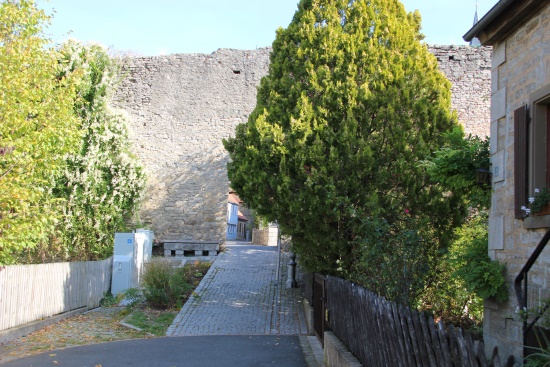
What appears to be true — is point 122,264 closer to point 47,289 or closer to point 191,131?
point 47,289

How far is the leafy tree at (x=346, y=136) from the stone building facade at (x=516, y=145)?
137 inches

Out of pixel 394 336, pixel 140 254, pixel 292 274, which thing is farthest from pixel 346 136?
pixel 140 254

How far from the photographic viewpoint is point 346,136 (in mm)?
10391

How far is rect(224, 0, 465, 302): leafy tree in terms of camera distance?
1035 centimetres

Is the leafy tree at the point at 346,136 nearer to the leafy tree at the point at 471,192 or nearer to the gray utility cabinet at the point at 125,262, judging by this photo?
the leafy tree at the point at 471,192

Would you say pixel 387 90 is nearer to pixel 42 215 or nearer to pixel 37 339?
pixel 42 215

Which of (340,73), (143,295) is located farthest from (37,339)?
(340,73)

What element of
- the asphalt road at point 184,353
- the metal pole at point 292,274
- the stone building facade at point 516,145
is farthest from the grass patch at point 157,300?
the stone building facade at point 516,145

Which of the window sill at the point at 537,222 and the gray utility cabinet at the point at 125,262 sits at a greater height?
Answer: the window sill at the point at 537,222

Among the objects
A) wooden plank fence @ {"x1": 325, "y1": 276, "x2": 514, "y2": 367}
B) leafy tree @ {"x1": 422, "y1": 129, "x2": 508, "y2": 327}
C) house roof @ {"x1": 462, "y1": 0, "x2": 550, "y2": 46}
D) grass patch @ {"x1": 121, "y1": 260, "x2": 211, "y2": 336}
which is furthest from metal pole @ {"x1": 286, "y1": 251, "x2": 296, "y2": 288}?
house roof @ {"x1": 462, "y1": 0, "x2": 550, "y2": 46}

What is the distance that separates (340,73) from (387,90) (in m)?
0.96

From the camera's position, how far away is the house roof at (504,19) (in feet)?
18.9

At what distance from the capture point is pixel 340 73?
11.0 meters

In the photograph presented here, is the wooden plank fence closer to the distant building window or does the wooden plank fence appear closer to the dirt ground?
the distant building window
